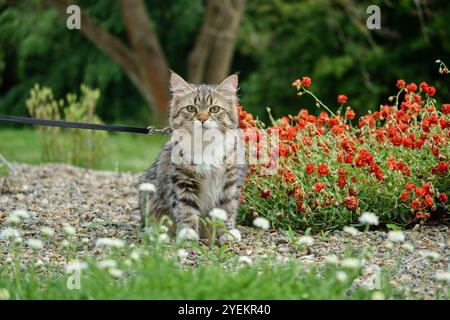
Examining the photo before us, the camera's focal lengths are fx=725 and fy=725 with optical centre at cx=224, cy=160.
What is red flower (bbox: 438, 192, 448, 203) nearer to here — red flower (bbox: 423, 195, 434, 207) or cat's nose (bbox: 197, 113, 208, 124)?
red flower (bbox: 423, 195, 434, 207)

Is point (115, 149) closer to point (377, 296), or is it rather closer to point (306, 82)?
point (306, 82)

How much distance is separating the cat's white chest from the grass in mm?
5278

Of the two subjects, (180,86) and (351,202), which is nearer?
(180,86)

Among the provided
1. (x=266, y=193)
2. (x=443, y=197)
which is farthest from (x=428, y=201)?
(x=266, y=193)

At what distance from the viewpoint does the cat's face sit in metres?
4.57

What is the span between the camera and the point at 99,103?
17.7m

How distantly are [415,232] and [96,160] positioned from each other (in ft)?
16.1

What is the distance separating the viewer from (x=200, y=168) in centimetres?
465

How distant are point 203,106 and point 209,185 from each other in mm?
521

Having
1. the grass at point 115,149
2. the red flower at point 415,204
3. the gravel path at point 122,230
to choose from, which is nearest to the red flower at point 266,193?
the gravel path at point 122,230

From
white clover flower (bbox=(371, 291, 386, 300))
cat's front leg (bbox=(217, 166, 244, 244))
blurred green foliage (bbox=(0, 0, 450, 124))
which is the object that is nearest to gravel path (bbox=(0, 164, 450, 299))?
cat's front leg (bbox=(217, 166, 244, 244))

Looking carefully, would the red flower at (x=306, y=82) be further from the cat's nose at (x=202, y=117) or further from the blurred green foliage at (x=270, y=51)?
the blurred green foliage at (x=270, y=51)

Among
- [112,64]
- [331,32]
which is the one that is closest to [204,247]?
[331,32]
